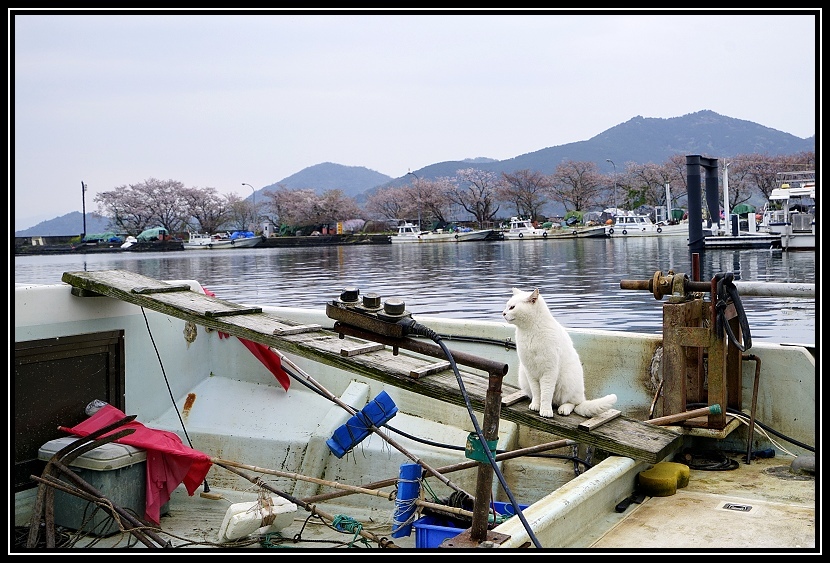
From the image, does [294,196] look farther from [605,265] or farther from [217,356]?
[217,356]

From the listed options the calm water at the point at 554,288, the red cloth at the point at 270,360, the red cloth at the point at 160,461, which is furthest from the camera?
the calm water at the point at 554,288

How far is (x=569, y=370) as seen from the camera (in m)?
4.88

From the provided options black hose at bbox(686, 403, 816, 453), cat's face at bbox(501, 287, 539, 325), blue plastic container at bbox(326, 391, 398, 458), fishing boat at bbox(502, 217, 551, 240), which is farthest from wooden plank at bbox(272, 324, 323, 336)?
fishing boat at bbox(502, 217, 551, 240)

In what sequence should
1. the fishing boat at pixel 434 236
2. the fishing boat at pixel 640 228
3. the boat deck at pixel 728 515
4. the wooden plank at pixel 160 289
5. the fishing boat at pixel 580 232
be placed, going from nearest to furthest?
the boat deck at pixel 728 515 < the wooden plank at pixel 160 289 < the fishing boat at pixel 640 228 < the fishing boat at pixel 580 232 < the fishing boat at pixel 434 236

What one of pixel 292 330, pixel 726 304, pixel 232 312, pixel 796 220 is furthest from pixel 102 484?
pixel 796 220

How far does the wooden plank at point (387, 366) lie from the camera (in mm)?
4723

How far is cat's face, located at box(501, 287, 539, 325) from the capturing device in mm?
4625

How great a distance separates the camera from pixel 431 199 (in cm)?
10631

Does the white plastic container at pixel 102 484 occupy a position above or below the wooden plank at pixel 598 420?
below

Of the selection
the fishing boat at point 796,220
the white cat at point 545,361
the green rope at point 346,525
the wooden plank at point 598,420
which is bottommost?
the green rope at point 346,525

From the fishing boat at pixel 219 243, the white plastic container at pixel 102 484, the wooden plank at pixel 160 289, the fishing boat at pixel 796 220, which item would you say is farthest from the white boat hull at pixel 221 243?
the white plastic container at pixel 102 484

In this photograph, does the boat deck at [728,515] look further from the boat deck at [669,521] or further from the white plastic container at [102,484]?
the white plastic container at [102,484]

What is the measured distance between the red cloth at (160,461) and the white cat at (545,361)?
2489 millimetres
